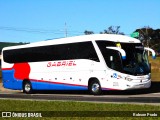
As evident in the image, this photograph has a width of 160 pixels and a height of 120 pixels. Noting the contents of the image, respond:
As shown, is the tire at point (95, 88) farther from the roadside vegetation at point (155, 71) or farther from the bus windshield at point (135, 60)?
the roadside vegetation at point (155, 71)

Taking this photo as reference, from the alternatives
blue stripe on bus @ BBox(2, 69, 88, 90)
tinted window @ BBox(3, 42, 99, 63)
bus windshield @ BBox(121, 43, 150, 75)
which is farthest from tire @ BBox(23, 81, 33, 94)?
bus windshield @ BBox(121, 43, 150, 75)

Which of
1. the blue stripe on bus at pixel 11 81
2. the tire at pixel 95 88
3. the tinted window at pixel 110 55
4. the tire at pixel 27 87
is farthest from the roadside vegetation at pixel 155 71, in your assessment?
the tinted window at pixel 110 55

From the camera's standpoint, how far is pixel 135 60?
25.8 m

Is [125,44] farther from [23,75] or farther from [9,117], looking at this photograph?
[9,117]

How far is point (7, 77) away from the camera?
3341 cm

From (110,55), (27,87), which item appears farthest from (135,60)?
(27,87)

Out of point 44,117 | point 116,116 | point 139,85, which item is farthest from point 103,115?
point 139,85

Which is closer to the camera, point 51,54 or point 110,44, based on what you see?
point 110,44

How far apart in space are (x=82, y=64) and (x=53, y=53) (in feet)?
10.0

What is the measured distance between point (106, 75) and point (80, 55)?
2.34 metres

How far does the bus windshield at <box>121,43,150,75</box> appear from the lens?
83.3 feet

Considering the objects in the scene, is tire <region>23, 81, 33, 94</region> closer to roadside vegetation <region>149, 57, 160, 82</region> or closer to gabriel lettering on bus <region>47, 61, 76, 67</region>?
gabriel lettering on bus <region>47, 61, 76, 67</region>

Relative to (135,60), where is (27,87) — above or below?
below

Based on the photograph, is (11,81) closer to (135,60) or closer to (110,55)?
(110,55)
